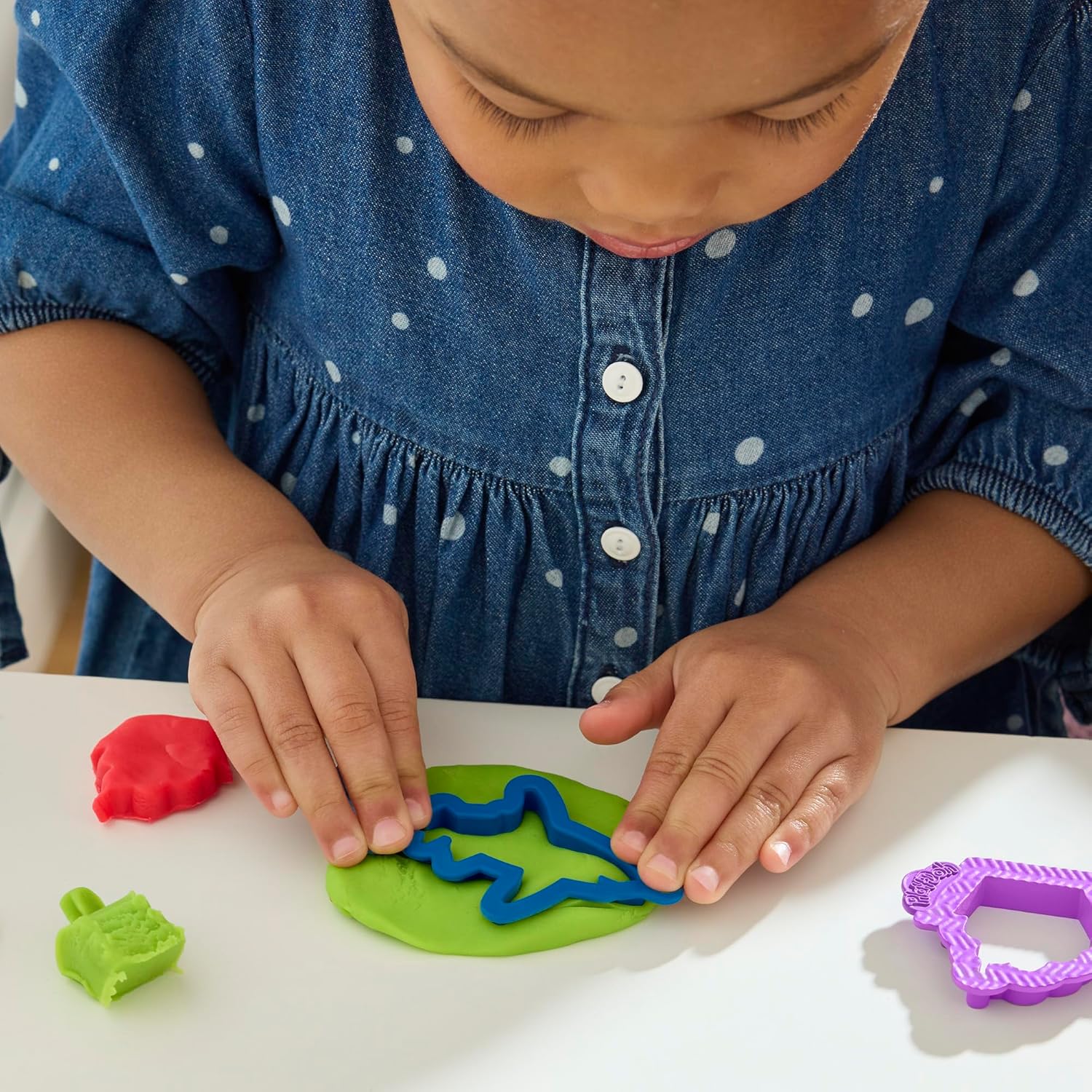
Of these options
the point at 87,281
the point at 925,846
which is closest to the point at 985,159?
the point at 925,846

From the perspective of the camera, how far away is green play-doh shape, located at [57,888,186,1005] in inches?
17.8

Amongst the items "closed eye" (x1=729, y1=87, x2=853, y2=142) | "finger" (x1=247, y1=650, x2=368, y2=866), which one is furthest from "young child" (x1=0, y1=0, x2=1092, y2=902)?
"closed eye" (x1=729, y1=87, x2=853, y2=142)

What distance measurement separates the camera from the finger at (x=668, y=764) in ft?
1.74

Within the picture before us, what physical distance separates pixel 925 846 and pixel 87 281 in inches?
19.0

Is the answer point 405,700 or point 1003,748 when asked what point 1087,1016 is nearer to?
point 1003,748

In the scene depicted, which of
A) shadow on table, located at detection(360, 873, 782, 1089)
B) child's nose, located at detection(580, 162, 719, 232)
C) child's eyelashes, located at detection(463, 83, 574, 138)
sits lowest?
shadow on table, located at detection(360, 873, 782, 1089)

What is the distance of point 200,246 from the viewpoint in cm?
69

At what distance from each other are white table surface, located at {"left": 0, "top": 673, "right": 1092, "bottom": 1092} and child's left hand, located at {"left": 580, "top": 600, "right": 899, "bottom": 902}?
0.6 inches

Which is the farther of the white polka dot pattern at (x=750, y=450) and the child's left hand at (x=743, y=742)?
the white polka dot pattern at (x=750, y=450)

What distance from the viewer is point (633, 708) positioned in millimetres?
582

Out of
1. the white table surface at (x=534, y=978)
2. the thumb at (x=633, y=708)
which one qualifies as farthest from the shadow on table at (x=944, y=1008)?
the thumb at (x=633, y=708)

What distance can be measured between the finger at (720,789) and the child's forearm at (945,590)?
0.10 metres

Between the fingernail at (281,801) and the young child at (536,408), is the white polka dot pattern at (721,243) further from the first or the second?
the fingernail at (281,801)

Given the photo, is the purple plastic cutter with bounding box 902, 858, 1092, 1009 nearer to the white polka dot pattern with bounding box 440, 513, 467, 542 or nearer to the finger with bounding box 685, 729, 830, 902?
the finger with bounding box 685, 729, 830, 902
